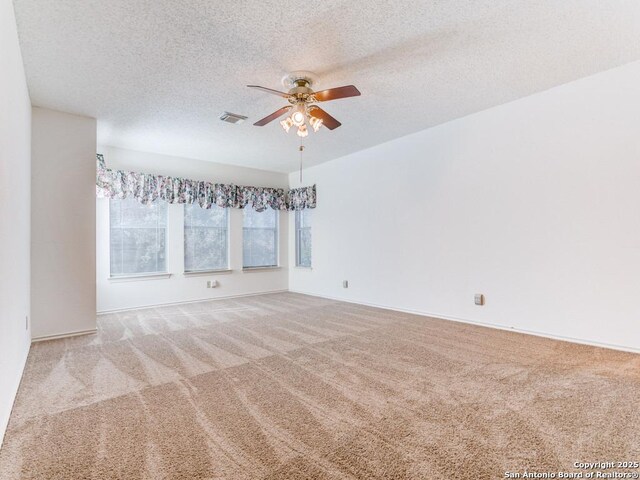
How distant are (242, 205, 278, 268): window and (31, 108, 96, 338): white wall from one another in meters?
3.01

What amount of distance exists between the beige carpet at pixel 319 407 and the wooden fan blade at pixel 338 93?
230 cm

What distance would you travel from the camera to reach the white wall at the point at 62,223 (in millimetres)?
3682

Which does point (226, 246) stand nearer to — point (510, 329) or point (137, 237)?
point (137, 237)

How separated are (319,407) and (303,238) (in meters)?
5.18

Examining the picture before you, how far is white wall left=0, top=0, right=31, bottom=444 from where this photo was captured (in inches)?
74.0

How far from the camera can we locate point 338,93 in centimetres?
278

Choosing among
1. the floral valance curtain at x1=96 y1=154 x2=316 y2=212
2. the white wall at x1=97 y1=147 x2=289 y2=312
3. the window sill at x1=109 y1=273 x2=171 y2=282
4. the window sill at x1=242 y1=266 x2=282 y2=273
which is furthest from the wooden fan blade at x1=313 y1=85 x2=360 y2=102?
the window sill at x1=242 y1=266 x2=282 y2=273

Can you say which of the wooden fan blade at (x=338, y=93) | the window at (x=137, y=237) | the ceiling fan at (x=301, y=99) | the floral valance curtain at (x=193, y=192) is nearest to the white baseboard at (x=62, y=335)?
the window at (x=137, y=237)

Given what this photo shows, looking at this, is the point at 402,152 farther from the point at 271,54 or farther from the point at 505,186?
the point at 271,54

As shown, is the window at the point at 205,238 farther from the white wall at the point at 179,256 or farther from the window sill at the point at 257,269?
the window sill at the point at 257,269

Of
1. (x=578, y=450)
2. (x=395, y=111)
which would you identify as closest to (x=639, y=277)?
(x=578, y=450)

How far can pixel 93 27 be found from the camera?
2.42 meters

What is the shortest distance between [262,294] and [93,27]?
16.8 ft

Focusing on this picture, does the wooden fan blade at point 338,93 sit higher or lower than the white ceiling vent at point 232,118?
lower
